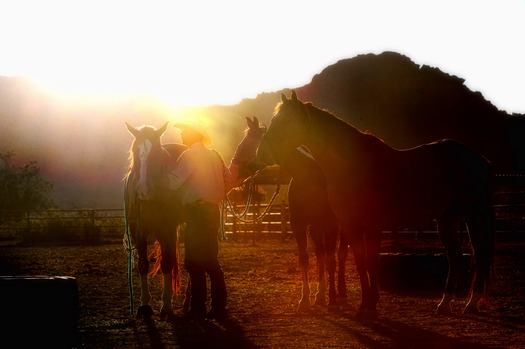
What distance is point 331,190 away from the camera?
27.7ft

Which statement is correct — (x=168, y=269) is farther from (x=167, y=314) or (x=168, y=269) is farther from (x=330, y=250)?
(x=330, y=250)

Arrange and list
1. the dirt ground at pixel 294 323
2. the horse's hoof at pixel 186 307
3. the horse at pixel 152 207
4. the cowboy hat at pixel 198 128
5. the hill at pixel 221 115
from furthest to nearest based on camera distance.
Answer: the hill at pixel 221 115, the horse's hoof at pixel 186 307, the cowboy hat at pixel 198 128, the horse at pixel 152 207, the dirt ground at pixel 294 323

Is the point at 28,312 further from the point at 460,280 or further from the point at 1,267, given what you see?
the point at 1,267

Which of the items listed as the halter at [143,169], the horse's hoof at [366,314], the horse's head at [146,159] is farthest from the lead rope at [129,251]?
the horse's hoof at [366,314]

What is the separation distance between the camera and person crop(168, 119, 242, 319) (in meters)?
8.52

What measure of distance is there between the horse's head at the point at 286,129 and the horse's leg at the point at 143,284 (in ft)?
6.29

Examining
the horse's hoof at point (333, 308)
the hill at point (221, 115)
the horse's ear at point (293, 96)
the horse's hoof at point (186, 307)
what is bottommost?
the horse's hoof at point (333, 308)

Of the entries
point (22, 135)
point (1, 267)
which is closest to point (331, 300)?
point (1, 267)

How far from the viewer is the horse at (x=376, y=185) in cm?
827

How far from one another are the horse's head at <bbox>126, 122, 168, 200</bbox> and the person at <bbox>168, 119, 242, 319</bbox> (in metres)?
0.23

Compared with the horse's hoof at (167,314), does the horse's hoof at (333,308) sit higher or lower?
lower

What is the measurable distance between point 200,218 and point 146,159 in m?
0.93

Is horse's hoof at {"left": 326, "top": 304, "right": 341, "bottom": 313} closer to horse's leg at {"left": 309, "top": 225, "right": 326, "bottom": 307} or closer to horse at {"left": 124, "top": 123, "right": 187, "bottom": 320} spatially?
horse's leg at {"left": 309, "top": 225, "right": 326, "bottom": 307}

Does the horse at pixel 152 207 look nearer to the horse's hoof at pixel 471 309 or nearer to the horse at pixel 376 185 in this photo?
the horse at pixel 376 185
